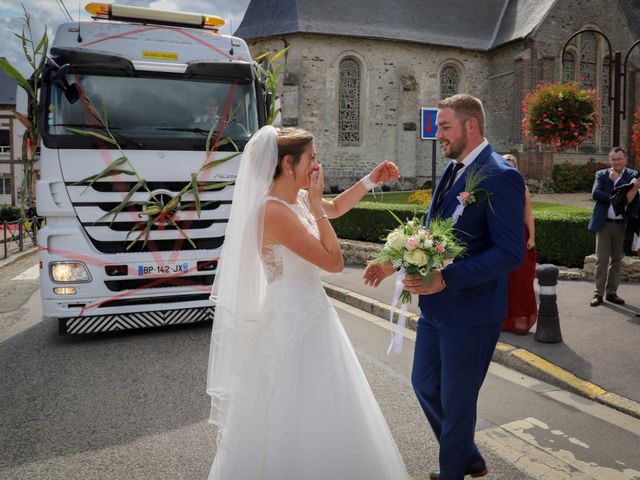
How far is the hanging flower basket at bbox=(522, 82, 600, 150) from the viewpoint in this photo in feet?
43.4

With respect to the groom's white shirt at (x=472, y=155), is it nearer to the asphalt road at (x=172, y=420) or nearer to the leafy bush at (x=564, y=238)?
the asphalt road at (x=172, y=420)

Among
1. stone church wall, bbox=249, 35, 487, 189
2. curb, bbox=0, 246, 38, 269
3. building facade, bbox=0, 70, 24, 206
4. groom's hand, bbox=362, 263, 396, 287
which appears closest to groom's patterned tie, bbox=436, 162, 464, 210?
groom's hand, bbox=362, 263, 396, 287

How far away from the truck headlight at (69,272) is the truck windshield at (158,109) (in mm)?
1335

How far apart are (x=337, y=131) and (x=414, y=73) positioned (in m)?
4.89

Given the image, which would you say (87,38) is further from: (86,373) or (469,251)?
(469,251)

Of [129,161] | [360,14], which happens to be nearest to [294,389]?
[129,161]

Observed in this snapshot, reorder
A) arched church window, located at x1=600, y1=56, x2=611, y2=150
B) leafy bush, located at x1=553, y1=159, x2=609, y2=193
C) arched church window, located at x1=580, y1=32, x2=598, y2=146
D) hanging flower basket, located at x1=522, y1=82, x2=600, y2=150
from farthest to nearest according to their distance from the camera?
arched church window, located at x1=600, y1=56, x2=611, y2=150 → arched church window, located at x1=580, y1=32, x2=598, y2=146 → leafy bush, located at x1=553, y1=159, x2=609, y2=193 → hanging flower basket, located at x1=522, y1=82, x2=600, y2=150

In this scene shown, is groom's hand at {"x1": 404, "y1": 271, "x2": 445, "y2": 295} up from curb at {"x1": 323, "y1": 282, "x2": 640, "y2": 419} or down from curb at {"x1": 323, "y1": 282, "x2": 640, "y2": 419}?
up

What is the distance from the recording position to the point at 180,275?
5855mm

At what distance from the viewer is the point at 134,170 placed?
18.5 feet

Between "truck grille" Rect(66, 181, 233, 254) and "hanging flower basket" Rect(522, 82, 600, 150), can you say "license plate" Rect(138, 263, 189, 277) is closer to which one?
"truck grille" Rect(66, 181, 233, 254)

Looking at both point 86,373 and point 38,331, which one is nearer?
point 86,373

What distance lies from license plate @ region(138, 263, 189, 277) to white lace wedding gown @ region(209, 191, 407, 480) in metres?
Result: 3.27

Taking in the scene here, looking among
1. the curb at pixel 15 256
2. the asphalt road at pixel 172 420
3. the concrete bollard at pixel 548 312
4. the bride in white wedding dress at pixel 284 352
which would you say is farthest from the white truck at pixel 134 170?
the curb at pixel 15 256
